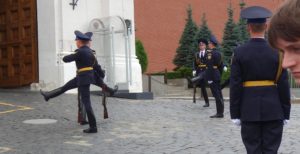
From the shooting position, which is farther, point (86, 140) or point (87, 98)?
point (87, 98)

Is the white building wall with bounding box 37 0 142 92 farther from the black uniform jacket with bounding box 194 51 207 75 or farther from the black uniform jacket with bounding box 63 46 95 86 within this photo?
the black uniform jacket with bounding box 63 46 95 86

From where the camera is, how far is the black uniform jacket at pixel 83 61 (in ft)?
27.6

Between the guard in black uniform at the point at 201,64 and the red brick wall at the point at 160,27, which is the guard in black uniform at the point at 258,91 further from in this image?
the red brick wall at the point at 160,27

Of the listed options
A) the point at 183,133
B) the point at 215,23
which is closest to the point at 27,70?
the point at 183,133

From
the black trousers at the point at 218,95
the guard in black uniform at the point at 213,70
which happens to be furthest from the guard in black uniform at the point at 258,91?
the guard in black uniform at the point at 213,70

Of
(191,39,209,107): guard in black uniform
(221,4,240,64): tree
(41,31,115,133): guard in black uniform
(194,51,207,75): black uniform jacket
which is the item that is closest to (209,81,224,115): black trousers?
(191,39,209,107): guard in black uniform

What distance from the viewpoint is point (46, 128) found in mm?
8828

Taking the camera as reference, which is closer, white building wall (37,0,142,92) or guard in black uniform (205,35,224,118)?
guard in black uniform (205,35,224,118)

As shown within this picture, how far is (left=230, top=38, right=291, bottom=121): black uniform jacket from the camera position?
487cm

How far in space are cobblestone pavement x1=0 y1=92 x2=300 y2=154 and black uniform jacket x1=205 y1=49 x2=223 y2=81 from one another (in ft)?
2.80

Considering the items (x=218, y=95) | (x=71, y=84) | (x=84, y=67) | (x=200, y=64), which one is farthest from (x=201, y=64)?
(x=84, y=67)

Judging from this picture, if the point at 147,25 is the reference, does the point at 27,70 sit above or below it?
below

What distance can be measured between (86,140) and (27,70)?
8.94 meters

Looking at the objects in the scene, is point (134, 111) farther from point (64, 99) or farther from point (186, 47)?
point (186, 47)
